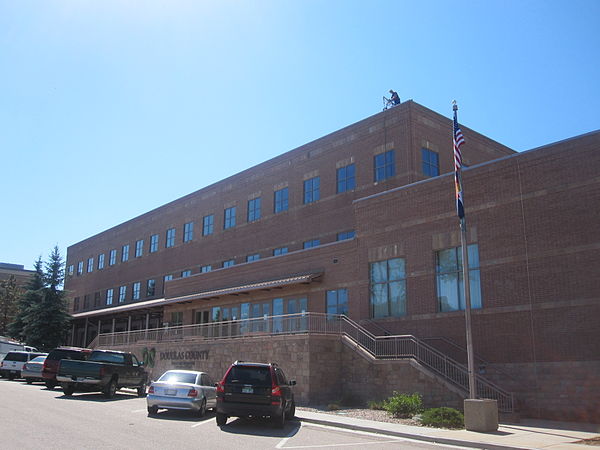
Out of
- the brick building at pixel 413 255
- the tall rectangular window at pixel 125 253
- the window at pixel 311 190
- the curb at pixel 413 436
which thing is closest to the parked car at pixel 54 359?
the brick building at pixel 413 255

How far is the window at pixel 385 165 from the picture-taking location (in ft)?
105

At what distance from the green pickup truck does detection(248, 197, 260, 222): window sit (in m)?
17.6

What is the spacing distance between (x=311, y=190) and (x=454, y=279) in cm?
1479

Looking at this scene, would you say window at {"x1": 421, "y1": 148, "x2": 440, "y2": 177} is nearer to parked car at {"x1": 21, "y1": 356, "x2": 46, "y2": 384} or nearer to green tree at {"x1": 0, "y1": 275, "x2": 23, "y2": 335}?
parked car at {"x1": 21, "y1": 356, "x2": 46, "y2": 384}

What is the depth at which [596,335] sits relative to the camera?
63.7 feet

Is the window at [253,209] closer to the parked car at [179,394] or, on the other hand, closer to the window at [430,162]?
the window at [430,162]

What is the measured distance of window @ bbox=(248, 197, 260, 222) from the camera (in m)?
41.5

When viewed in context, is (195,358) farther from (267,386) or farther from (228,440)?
(228,440)

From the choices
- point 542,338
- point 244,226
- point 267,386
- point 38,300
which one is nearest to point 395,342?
point 542,338

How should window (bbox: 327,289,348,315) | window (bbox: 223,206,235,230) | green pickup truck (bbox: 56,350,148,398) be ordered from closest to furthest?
1. green pickup truck (bbox: 56,350,148,398)
2. window (bbox: 327,289,348,315)
3. window (bbox: 223,206,235,230)

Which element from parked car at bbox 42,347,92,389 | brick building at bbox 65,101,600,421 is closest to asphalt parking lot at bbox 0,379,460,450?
brick building at bbox 65,101,600,421

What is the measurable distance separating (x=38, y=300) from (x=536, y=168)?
47.3 m

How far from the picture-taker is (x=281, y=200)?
129 feet

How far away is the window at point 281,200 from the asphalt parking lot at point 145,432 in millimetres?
20997
